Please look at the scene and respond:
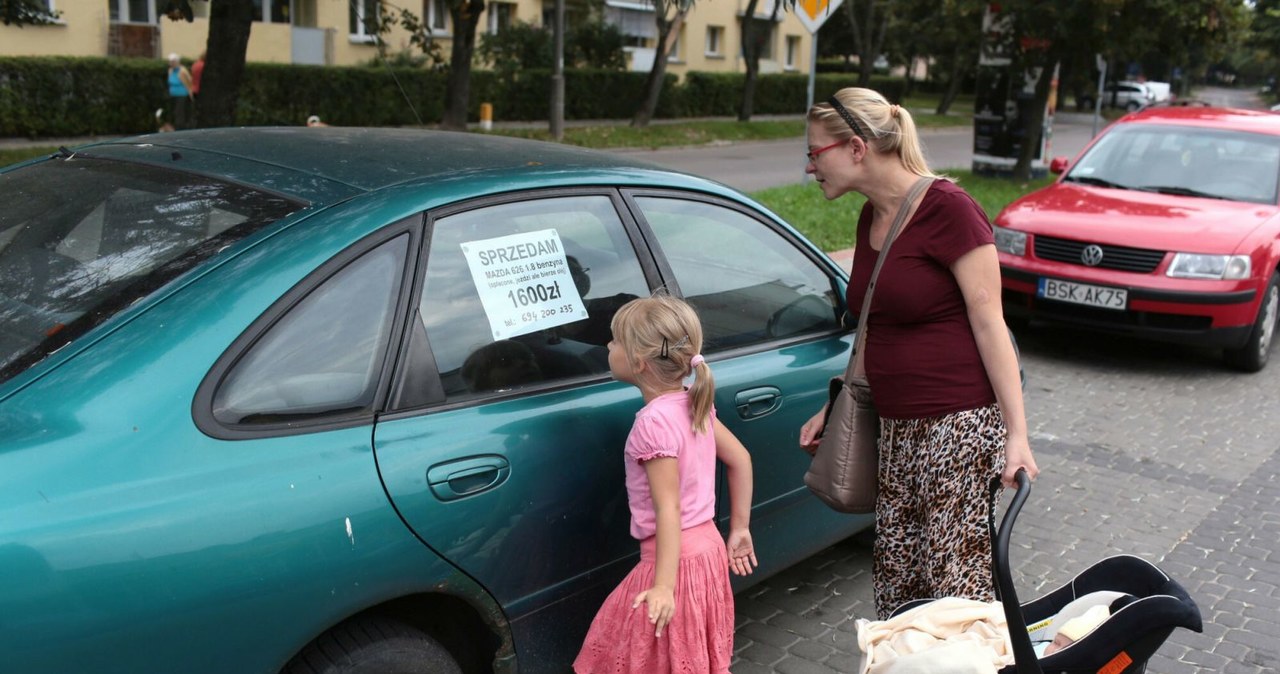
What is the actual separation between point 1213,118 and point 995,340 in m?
7.59

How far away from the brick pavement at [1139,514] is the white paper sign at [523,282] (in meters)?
1.46

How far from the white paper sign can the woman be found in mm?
722

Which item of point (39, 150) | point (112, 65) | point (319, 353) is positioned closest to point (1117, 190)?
point (319, 353)

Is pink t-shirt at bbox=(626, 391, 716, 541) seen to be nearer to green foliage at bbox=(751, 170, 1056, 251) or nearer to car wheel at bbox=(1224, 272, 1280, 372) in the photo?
car wheel at bbox=(1224, 272, 1280, 372)

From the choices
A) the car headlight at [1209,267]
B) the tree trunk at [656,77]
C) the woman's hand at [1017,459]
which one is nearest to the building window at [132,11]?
the tree trunk at [656,77]

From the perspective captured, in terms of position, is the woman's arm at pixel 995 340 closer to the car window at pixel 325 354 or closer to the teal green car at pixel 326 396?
the teal green car at pixel 326 396

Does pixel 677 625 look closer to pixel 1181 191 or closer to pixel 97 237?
pixel 97 237

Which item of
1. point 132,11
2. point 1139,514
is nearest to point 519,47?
point 132,11

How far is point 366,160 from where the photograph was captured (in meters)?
2.85

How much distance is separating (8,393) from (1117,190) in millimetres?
8065

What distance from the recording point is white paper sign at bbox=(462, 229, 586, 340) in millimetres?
2713

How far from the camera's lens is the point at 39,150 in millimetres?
16469

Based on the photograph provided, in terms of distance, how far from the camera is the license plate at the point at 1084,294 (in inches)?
287

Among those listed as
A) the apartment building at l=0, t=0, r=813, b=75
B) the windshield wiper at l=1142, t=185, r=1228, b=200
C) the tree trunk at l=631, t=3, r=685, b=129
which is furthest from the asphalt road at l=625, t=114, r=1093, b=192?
the windshield wiper at l=1142, t=185, r=1228, b=200
